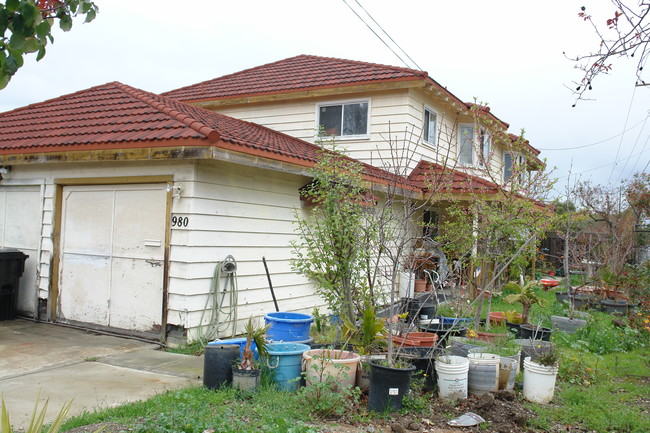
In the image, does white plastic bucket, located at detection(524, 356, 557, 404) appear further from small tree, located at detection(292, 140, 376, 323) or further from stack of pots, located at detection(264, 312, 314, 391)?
stack of pots, located at detection(264, 312, 314, 391)

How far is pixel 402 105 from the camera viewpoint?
12430mm

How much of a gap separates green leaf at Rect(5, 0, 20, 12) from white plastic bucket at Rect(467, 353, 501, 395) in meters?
5.06

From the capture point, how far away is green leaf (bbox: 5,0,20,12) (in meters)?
2.29

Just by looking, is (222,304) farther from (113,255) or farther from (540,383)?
(540,383)

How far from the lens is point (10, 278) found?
8.55 metres

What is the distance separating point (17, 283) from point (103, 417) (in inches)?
209

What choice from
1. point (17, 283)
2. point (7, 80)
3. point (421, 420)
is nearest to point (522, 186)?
point (421, 420)

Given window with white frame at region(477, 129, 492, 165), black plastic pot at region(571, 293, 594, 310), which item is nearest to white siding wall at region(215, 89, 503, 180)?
window with white frame at region(477, 129, 492, 165)

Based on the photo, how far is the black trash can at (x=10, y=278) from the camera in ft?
27.8

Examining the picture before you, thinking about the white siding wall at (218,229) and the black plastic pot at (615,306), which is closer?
the white siding wall at (218,229)

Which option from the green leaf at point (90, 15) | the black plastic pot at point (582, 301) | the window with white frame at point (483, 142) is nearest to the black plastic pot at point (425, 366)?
the window with white frame at point (483, 142)

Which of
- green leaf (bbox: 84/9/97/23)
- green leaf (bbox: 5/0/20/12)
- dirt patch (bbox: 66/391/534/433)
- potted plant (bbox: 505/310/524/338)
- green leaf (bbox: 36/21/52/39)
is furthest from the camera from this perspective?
potted plant (bbox: 505/310/524/338)

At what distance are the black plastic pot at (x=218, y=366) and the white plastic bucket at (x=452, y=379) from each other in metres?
2.11

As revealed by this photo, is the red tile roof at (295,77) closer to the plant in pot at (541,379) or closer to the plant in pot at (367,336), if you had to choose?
the plant in pot at (367,336)
